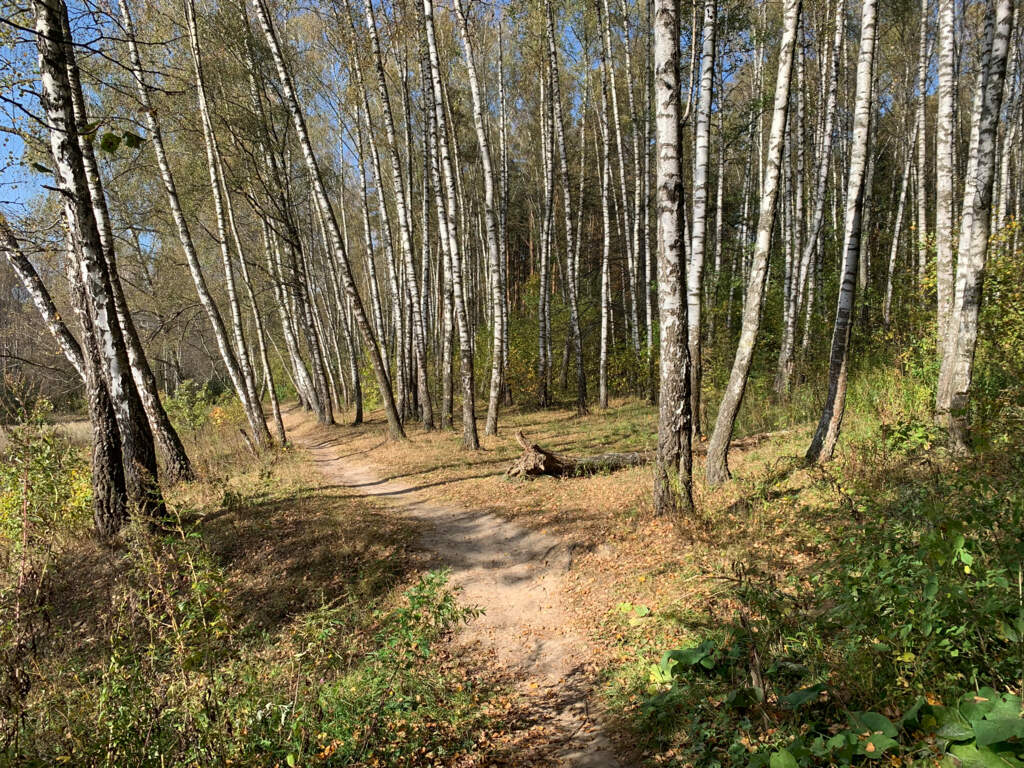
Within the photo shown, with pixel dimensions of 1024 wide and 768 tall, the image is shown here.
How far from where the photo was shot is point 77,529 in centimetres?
675

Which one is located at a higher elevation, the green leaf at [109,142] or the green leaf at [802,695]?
the green leaf at [109,142]

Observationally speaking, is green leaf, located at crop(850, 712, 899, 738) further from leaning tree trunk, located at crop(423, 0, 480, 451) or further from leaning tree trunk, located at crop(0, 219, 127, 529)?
leaning tree trunk, located at crop(423, 0, 480, 451)

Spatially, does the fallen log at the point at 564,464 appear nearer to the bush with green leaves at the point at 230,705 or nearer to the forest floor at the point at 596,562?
the forest floor at the point at 596,562

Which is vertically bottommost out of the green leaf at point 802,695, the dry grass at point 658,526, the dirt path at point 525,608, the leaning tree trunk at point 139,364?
the dirt path at point 525,608

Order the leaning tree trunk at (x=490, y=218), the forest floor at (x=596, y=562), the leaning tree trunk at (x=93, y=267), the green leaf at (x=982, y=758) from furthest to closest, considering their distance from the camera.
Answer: the leaning tree trunk at (x=490, y=218) → the leaning tree trunk at (x=93, y=267) → the forest floor at (x=596, y=562) → the green leaf at (x=982, y=758)

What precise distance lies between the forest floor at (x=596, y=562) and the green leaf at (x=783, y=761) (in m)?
1.19

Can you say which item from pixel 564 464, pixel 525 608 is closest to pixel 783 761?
pixel 525 608

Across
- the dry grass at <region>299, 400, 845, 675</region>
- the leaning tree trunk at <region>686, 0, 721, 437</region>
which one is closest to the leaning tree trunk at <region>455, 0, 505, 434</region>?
the dry grass at <region>299, 400, 845, 675</region>

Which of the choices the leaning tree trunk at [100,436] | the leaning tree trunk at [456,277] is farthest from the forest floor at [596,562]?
the leaning tree trunk at [100,436]

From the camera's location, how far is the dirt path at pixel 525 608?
328 cm

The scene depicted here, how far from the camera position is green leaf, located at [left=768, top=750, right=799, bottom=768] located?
1752 millimetres

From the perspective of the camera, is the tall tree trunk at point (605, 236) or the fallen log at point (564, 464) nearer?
the fallen log at point (564, 464)

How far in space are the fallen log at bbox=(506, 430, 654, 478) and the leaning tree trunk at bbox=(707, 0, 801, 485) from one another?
1988mm

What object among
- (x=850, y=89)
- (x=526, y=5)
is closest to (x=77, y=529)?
(x=526, y=5)
